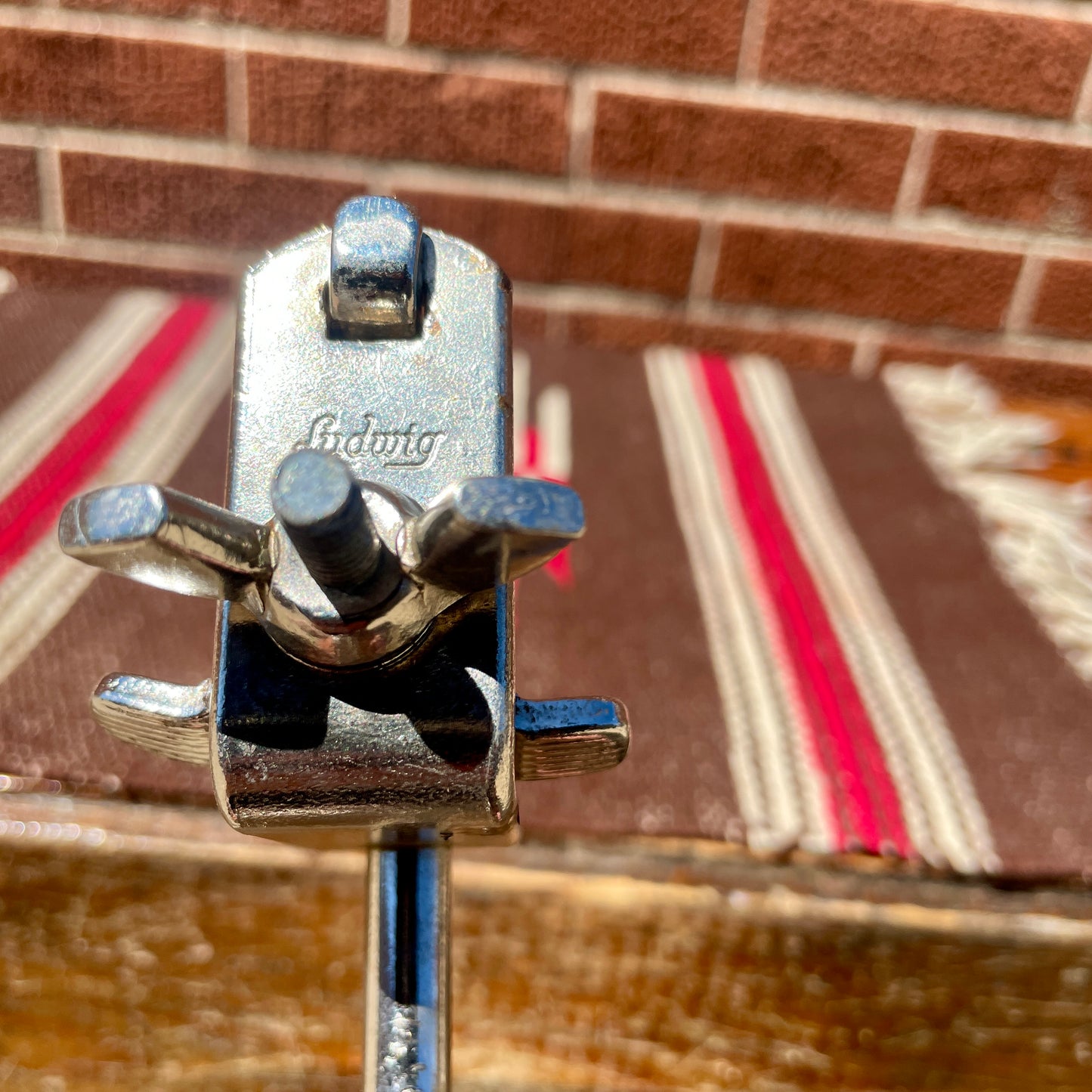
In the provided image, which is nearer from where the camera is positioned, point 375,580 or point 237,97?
point 375,580

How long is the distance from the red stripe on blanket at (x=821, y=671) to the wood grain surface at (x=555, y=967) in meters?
0.02

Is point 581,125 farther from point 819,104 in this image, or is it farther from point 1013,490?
point 1013,490

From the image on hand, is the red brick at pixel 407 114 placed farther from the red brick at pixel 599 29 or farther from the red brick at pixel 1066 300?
the red brick at pixel 1066 300

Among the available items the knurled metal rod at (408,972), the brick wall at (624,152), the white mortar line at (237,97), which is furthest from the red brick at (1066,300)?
the knurled metal rod at (408,972)

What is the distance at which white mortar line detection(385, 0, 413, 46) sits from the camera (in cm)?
74

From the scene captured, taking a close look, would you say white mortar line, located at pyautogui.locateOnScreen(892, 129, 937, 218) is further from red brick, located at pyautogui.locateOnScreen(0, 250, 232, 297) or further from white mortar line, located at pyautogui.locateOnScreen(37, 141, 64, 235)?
white mortar line, located at pyautogui.locateOnScreen(37, 141, 64, 235)

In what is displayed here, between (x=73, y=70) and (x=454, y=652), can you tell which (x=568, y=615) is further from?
(x=73, y=70)

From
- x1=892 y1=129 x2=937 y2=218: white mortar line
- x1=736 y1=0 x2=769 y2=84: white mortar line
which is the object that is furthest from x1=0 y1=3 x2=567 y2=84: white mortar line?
x1=892 y1=129 x2=937 y2=218: white mortar line

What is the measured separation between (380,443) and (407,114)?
60 centimetres

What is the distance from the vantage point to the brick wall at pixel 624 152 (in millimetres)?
748

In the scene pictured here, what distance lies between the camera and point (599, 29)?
29.4 inches

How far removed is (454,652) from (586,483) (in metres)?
0.44

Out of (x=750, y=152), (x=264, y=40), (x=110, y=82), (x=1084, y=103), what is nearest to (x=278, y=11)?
(x=264, y=40)

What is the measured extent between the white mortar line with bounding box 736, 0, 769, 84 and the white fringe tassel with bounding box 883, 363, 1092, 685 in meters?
0.27
